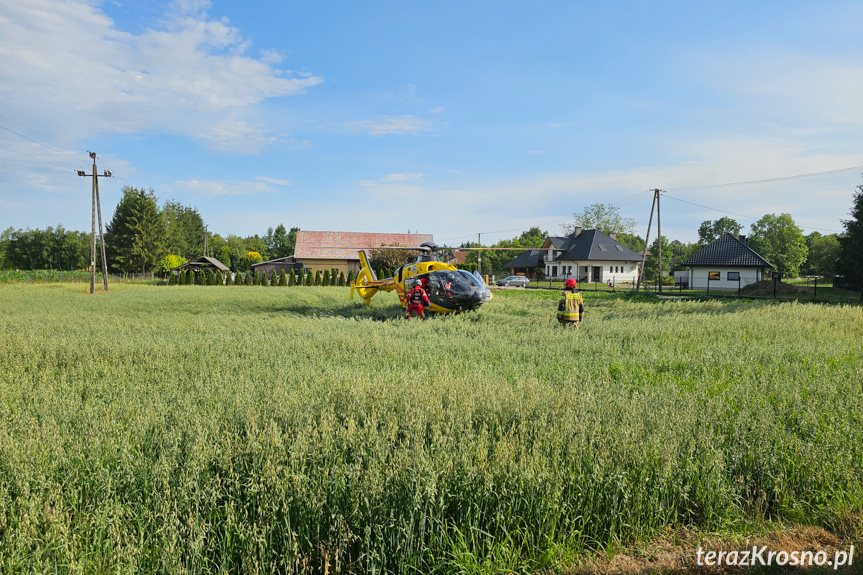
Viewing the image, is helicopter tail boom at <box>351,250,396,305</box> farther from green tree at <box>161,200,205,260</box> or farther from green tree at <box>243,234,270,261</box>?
green tree at <box>243,234,270,261</box>

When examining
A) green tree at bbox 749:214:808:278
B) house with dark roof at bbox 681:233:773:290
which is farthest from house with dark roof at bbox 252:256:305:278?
green tree at bbox 749:214:808:278

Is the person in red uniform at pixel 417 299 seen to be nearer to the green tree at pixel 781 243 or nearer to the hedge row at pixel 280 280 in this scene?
the hedge row at pixel 280 280

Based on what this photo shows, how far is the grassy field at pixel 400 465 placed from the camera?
2963 mm

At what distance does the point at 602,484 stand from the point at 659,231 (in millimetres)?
42185

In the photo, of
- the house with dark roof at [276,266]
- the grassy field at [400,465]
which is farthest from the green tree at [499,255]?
the grassy field at [400,465]

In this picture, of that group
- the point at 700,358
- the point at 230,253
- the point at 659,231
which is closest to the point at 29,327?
the point at 700,358

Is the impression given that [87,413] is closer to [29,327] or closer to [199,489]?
[199,489]

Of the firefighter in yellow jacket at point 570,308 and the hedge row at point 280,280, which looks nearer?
the firefighter in yellow jacket at point 570,308

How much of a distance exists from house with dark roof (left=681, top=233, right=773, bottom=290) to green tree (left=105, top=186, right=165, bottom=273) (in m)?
73.8

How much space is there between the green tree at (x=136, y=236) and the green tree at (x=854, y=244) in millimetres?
81853

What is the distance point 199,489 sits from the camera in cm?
316

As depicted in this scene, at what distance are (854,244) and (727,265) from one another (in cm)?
1623

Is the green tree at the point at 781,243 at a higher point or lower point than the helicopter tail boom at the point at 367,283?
higher

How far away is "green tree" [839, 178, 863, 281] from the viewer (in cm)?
3069
